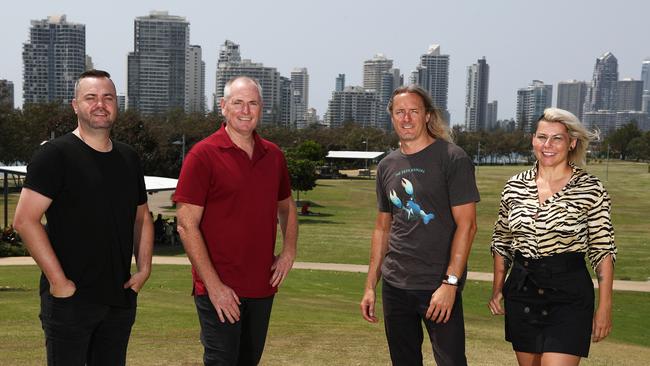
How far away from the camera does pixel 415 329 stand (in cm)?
488

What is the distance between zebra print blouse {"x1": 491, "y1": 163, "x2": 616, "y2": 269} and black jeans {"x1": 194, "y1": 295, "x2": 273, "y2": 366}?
1666 mm

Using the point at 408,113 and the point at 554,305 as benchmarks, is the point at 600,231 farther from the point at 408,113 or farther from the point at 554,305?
the point at 408,113

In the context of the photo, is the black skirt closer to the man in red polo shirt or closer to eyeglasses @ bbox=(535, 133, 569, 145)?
eyeglasses @ bbox=(535, 133, 569, 145)

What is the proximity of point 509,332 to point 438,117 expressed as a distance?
1.42m

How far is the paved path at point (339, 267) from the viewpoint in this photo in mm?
20105

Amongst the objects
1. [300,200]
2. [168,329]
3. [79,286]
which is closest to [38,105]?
[300,200]

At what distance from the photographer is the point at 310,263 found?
76.5 feet

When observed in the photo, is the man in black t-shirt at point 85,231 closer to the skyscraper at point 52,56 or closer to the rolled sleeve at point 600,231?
the rolled sleeve at point 600,231

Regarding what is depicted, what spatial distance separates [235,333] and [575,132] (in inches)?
95.7

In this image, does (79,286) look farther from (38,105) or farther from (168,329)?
(38,105)

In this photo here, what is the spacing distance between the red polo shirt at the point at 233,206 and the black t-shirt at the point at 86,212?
1.35 ft

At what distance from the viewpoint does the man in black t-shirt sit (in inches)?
169

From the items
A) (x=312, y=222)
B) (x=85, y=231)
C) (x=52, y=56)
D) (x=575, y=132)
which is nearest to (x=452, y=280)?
(x=575, y=132)

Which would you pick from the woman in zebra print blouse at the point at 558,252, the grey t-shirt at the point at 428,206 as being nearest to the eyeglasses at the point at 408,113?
the grey t-shirt at the point at 428,206
